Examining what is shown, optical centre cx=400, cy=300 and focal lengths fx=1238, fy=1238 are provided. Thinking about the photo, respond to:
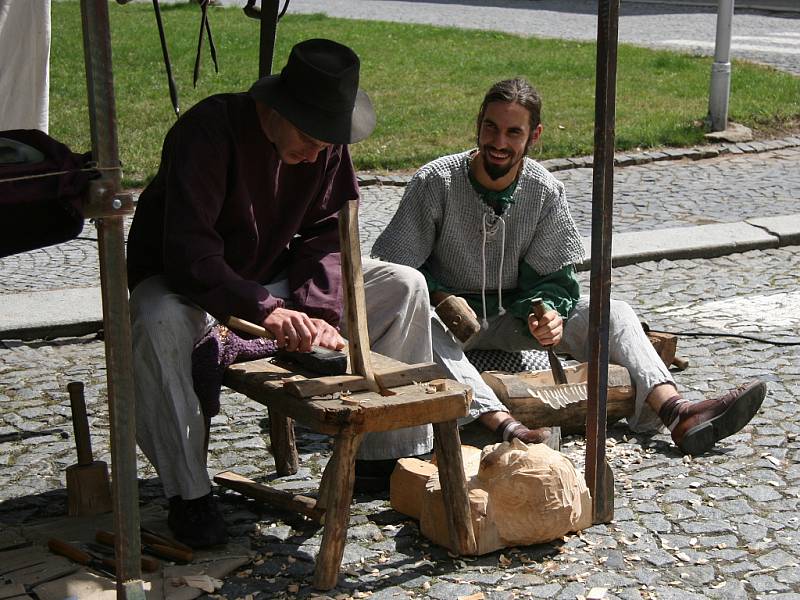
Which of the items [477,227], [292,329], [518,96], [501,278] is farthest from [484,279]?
[292,329]

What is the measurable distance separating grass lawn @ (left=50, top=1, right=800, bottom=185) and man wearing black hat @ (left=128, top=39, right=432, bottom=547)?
455 cm

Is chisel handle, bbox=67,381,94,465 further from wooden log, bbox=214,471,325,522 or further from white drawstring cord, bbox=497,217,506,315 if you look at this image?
white drawstring cord, bbox=497,217,506,315

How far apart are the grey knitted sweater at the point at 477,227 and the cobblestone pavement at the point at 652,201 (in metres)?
2.30

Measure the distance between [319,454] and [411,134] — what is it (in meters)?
5.84

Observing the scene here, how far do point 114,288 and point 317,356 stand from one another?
79 centimetres

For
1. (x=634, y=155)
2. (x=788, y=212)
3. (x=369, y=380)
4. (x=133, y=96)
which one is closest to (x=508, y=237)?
(x=369, y=380)

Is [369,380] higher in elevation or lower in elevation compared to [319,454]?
higher

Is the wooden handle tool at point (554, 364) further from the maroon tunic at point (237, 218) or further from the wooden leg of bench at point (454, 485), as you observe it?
the wooden leg of bench at point (454, 485)

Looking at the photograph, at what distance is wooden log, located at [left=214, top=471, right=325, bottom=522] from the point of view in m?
3.43

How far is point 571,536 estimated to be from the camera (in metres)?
3.44

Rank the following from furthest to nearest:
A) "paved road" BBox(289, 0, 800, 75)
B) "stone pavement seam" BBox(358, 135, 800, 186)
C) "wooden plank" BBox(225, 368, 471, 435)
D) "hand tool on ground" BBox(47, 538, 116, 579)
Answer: "paved road" BBox(289, 0, 800, 75) < "stone pavement seam" BBox(358, 135, 800, 186) < "hand tool on ground" BBox(47, 538, 116, 579) < "wooden plank" BBox(225, 368, 471, 435)

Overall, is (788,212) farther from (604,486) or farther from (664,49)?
(664,49)

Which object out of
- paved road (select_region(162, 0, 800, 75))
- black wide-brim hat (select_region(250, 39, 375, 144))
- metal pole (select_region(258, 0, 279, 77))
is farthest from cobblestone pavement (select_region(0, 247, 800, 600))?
paved road (select_region(162, 0, 800, 75))

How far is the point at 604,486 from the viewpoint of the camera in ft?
11.5
